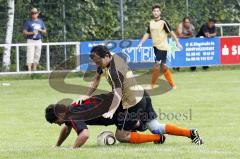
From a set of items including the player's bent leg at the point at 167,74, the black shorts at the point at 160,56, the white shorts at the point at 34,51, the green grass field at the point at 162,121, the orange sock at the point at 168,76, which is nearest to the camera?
the green grass field at the point at 162,121

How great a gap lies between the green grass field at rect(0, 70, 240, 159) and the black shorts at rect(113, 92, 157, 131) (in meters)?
0.28

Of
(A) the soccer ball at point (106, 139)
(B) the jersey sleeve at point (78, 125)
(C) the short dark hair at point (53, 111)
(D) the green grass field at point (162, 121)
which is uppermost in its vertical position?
(C) the short dark hair at point (53, 111)

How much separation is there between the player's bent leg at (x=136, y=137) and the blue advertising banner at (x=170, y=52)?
13855 millimetres

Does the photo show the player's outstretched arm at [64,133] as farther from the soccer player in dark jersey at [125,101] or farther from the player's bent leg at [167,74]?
Result: the player's bent leg at [167,74]

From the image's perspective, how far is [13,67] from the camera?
26141 millimetres

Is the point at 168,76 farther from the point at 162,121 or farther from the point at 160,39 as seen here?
the point at 162,121

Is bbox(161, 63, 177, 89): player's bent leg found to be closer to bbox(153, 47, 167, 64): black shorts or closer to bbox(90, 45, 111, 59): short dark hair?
bbox(153, 47, 167, 64): black shorts

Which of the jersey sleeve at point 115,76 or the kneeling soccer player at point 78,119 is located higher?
the jersey sleeve at point 115,76

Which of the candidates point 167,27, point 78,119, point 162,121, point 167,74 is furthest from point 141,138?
point 167,27

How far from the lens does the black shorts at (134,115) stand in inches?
460

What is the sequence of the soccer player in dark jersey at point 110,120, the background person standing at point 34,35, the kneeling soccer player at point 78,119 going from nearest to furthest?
1. the kneeling soccer player at point 78,119
2. the soccer player in dark jersey at point 110,120
3. the background person standing at point 34,35

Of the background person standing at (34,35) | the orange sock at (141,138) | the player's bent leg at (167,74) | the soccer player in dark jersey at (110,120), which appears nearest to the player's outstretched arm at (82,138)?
the soccer player in dark jersey at (110,120)

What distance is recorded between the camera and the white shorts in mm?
25500

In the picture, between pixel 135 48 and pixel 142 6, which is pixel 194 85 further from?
pixel 142 6
